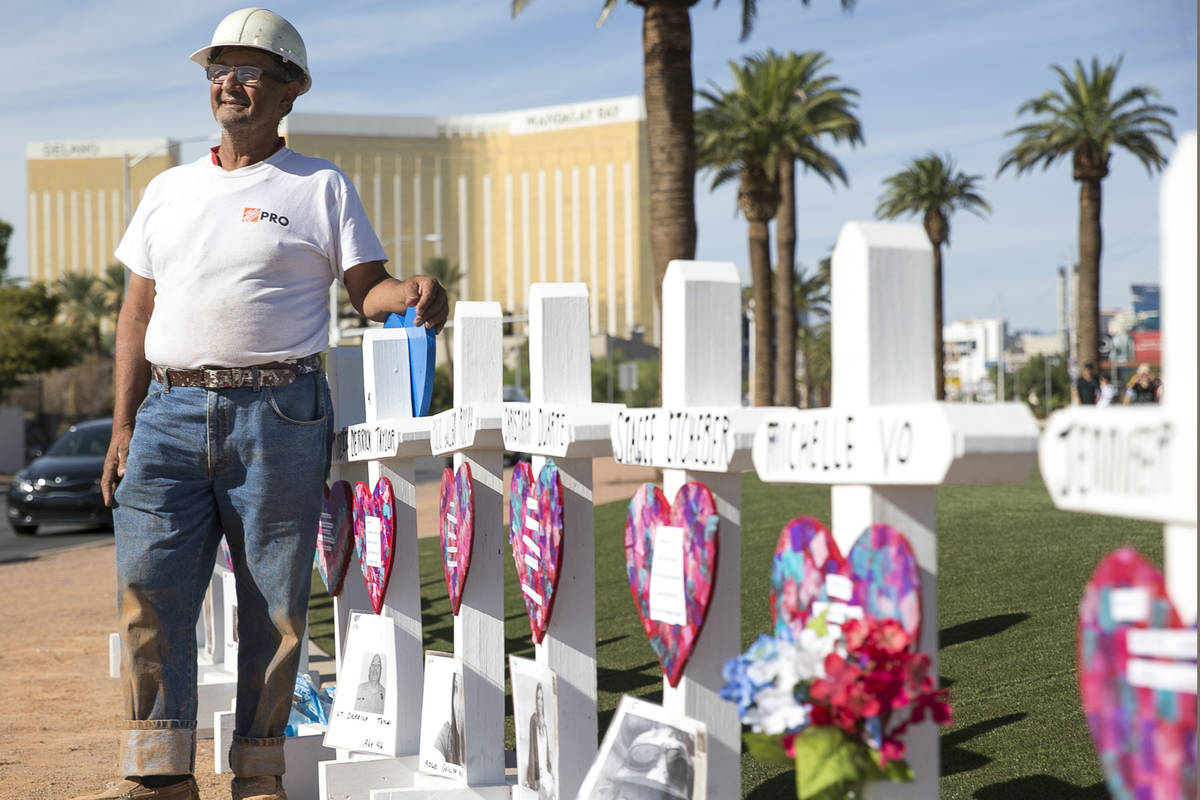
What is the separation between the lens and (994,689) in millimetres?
4750

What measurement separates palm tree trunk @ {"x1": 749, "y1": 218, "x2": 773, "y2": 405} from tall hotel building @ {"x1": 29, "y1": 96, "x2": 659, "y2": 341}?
277 feet

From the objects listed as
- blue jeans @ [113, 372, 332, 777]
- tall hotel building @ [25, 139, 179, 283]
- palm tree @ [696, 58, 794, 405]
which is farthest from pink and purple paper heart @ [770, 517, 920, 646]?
tall hotel building @ [25, 139, 179, 283]

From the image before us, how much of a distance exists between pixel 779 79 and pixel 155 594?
32277mm

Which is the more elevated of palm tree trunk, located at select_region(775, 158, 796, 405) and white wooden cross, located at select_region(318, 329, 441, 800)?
palm tree trunk, located at select_region(775, 158, 796, 405)

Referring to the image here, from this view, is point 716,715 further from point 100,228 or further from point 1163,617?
point 100,228

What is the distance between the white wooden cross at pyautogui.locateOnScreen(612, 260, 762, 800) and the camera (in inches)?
98.0

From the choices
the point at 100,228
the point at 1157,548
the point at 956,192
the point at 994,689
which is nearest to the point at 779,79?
the point at 956,192

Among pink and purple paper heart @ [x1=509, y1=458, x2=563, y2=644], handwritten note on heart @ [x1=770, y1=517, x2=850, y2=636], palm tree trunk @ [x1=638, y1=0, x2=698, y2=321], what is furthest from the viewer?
palm tree trunk @ [x1=638, y1=0, x2=698, y2=321]

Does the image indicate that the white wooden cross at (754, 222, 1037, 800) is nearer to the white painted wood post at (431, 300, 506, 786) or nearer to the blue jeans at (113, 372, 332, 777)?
the white painted wood post at (431, 300, 506, 786)

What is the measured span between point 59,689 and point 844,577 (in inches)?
234

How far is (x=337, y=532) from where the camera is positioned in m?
4.53

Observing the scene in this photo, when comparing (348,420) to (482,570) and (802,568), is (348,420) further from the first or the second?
(802,568)

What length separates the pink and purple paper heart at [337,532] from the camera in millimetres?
4469

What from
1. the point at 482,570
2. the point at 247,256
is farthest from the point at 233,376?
the point at 482,570
